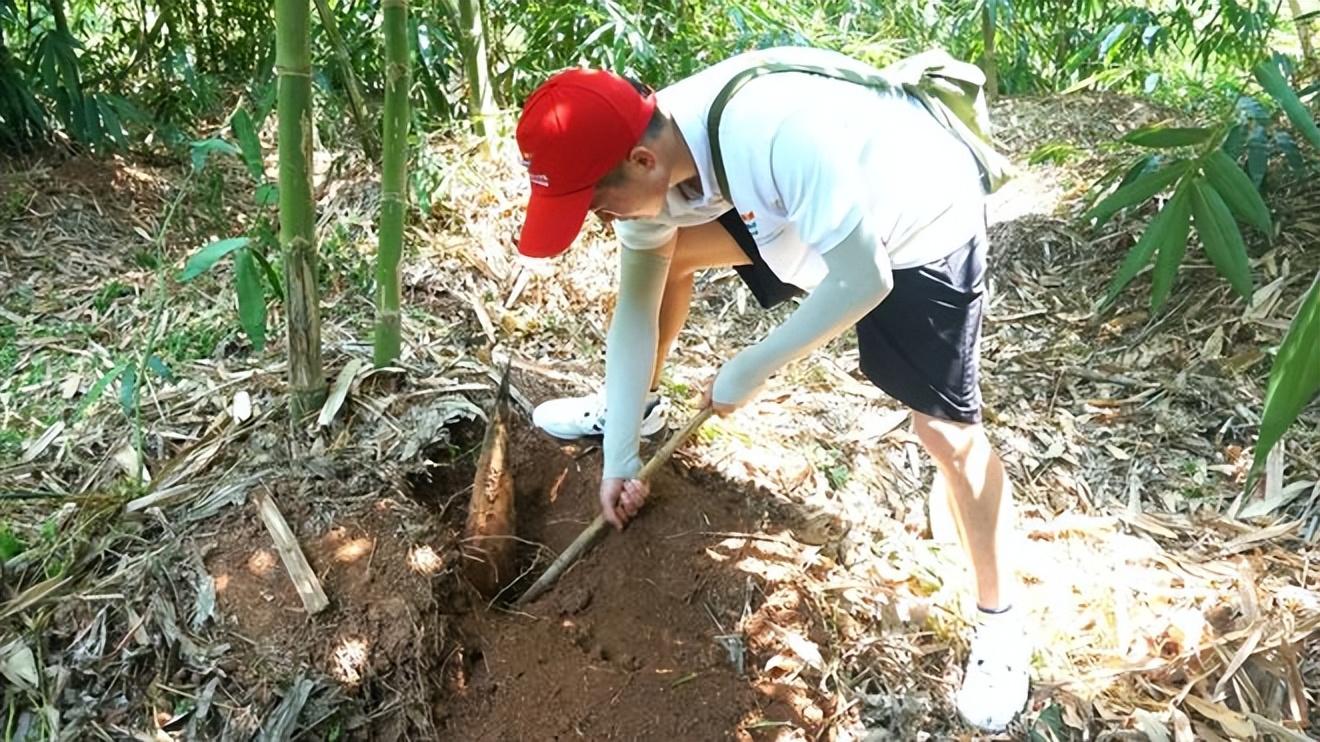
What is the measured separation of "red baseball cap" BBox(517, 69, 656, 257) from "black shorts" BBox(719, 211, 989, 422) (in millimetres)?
416

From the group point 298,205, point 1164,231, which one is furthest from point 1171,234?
point 298,205

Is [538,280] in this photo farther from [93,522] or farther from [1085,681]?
[1085,681]

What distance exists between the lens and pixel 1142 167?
2.17 meters

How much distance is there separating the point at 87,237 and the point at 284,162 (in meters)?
1.31

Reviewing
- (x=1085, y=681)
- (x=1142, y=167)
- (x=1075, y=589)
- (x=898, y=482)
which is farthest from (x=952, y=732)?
(x=1142, y=167)

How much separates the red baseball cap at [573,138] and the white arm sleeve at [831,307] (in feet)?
0.94

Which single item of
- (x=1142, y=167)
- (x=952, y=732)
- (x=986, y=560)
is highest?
(x=1142, y=167)

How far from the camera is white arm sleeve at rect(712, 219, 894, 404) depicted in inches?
44.8

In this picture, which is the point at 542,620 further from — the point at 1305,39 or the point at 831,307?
the point at 1305,39

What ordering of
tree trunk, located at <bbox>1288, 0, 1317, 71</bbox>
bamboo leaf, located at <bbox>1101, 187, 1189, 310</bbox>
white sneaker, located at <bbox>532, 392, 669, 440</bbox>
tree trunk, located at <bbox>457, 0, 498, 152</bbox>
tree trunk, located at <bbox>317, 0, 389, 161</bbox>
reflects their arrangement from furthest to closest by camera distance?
tree trunk, located at <bbox>1288, 0, 1317, 71</bbox> → tree trunk, located at <bbox>457, 0, 498, 152</bbox> → tree trunk, located at <bbox>317, 0, 389, 161</bbox> → white sneaker, located at <bbox>532, 392, 669, 440</bbox> → bamboo leaf, located at <bbox>1101, 187, 1189, 310</bbox>

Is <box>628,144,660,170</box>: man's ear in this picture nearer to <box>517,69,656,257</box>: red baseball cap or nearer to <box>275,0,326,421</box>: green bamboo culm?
<box>517,69,656,257</box>: red baseball cap

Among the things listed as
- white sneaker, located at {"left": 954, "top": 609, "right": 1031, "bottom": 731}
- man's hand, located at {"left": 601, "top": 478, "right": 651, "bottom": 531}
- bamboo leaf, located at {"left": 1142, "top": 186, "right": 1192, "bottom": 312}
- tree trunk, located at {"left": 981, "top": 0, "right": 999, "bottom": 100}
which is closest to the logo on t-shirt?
man's hand, located at {"left": 601, "top": 478, "right": 651, "bottom": 531}

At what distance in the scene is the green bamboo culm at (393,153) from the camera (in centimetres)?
151

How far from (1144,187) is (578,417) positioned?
3.63ft
